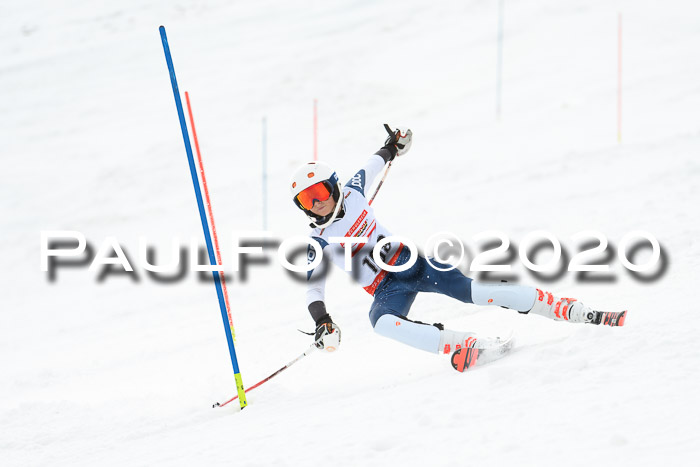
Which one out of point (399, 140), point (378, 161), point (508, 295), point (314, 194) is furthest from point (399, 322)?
point (399, 140)

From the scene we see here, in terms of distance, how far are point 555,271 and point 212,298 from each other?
13.7 feet

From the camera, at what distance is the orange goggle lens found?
4.95 metres

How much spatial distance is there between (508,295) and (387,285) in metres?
0.85

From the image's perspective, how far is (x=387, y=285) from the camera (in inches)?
202

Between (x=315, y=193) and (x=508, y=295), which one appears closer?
(x=508, y=295)

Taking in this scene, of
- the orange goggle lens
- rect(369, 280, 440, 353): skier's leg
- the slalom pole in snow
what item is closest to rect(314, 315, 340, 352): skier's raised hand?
rect(369, 280, 440, 353): skier's leg

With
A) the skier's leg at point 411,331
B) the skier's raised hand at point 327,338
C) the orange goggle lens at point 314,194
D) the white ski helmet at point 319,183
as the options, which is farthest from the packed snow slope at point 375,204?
the orange goggle lens at point 314,194

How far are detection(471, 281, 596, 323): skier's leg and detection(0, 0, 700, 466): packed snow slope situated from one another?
226mm

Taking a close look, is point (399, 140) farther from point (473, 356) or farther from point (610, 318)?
point (610, 318)

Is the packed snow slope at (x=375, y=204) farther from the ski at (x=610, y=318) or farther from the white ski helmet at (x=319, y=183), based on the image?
the white ski helmet at (x=319, y=183)

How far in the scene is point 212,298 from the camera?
920cm

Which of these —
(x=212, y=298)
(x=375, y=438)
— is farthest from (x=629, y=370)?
(x=212, y=298)

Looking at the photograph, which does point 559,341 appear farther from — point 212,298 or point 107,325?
point 107,325

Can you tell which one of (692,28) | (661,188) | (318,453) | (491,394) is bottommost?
(318,453)
